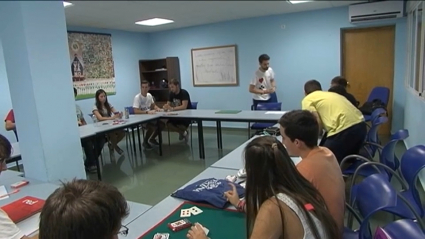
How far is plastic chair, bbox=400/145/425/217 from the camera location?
5.29ft

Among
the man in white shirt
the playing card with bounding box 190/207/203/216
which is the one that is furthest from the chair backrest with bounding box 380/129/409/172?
the man in white shirt

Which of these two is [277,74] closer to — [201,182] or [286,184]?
[201,182]

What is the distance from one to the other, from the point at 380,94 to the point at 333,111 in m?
2.39

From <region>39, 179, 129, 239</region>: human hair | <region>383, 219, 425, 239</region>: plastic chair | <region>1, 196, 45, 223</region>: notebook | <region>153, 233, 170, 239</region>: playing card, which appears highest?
<region>39, 179, 129, 239</region>: human hair

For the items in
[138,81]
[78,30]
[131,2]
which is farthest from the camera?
[138,81]

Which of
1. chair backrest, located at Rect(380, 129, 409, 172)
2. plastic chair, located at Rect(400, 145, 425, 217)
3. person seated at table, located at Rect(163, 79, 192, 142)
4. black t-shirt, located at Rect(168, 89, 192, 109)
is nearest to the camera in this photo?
plastic chair, located at Rect(400, 145, 425, 217)

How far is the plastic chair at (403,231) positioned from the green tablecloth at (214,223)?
512 mm

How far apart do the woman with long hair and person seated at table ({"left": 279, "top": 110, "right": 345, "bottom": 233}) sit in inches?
8.9

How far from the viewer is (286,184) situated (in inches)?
40.3

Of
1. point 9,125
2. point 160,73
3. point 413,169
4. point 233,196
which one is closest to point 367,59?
point 413,169

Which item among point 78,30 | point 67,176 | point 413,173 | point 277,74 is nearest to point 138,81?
point 78,30

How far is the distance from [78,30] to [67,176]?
397cm

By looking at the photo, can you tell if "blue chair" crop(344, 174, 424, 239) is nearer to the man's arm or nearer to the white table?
the white table

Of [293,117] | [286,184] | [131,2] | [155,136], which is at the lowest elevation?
[155,136]
